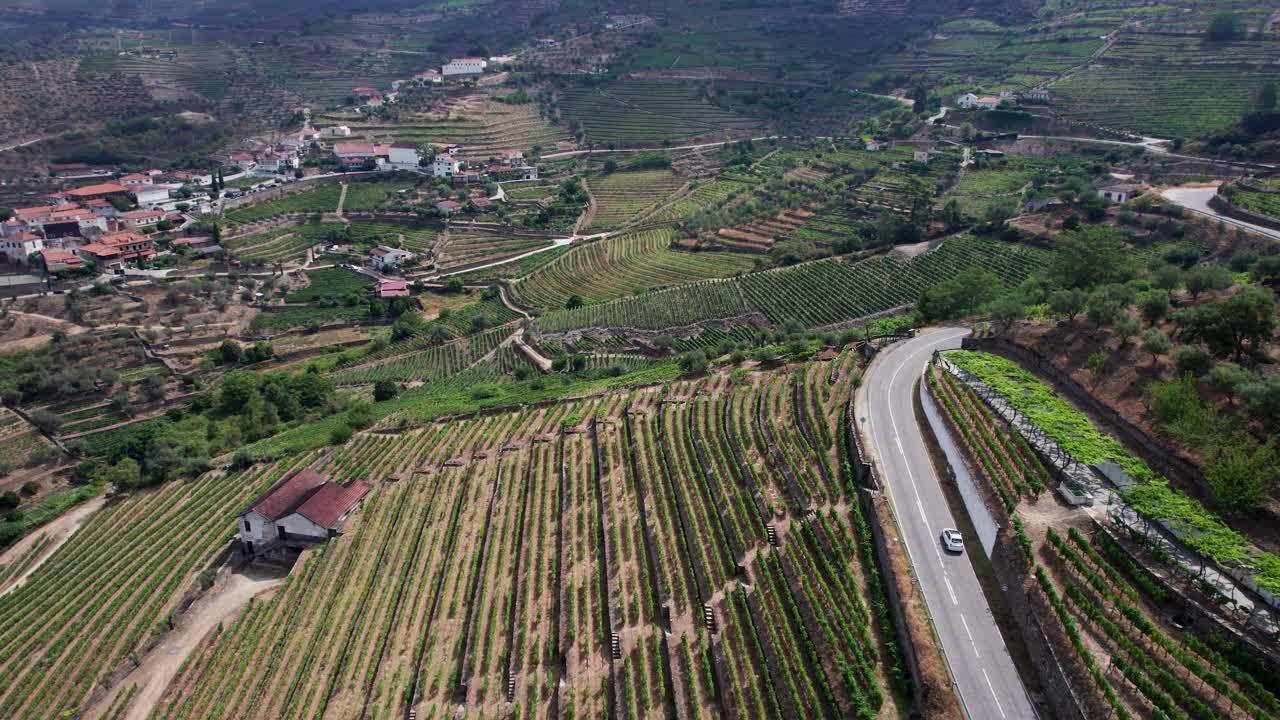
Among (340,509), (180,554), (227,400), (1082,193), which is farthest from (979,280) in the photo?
(227,400)

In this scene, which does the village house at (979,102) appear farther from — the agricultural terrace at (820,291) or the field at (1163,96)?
the agricultural terrace at (820,291)

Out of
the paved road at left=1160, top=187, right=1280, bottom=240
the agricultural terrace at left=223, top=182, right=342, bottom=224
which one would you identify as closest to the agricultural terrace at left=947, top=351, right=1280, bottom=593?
the paved road at left=1160, top=187, right=1280, bottom=240

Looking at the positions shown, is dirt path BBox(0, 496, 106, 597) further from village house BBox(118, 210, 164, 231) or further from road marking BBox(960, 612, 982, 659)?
village house BBox(118, 210, 164, 231)

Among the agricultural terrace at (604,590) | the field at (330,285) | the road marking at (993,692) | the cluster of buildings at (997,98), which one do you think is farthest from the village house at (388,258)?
the road marking at (993,692)

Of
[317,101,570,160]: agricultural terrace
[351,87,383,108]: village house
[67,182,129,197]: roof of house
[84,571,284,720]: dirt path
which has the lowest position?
[84,571,284,720]: dirt path

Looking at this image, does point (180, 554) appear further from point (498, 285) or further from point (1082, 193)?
point (1082, 193)

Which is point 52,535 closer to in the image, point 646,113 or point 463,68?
point 646,113

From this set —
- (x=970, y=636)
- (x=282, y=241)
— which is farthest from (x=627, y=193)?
(x=970, y=636)
